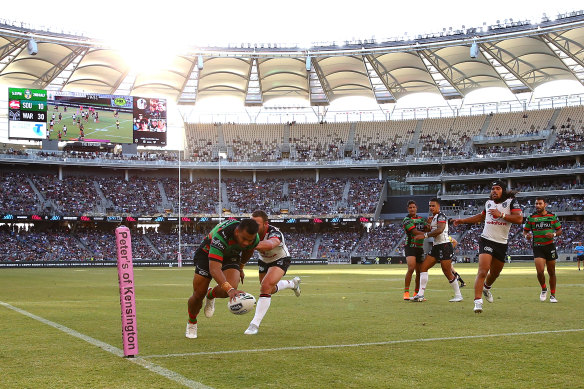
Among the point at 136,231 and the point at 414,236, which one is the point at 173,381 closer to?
the point at 414,236

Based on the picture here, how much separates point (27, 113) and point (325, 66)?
2917 cm

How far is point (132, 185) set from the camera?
7456 cm

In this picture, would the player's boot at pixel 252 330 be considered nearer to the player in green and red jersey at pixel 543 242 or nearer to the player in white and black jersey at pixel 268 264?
the player in white and black jersey at pixel 268 264

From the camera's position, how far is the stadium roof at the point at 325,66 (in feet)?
177

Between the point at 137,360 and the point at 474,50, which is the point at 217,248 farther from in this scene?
the point at 474,50

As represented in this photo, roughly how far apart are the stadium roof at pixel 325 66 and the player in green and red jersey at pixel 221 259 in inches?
1892

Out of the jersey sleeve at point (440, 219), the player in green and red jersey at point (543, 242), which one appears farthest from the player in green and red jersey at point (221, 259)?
the player in green and red jersey at point (543, 242)

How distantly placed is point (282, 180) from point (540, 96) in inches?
1251

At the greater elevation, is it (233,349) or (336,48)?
(336,48)

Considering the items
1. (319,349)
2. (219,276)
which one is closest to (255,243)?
(219,276)

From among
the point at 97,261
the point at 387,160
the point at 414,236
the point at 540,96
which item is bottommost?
the point at 97,261

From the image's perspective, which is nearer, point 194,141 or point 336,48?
point 336,48

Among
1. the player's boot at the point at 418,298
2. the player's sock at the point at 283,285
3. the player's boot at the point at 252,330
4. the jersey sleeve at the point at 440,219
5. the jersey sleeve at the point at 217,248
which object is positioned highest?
the jersey sleeve at the point at 440,219

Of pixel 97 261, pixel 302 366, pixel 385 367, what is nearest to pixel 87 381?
pixel 302 366
